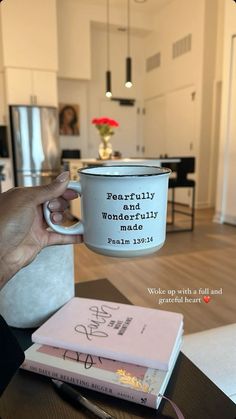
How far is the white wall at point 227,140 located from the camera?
3.68m

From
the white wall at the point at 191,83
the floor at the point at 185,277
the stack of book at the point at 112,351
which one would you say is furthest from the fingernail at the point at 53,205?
the white wall at the point at 191,83

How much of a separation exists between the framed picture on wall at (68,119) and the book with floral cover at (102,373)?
5159 millimetres

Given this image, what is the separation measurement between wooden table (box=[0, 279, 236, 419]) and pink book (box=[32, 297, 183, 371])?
0.16 ft

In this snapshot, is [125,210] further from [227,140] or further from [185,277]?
[227,140]

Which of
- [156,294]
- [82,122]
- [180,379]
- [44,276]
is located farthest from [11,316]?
[82,122]

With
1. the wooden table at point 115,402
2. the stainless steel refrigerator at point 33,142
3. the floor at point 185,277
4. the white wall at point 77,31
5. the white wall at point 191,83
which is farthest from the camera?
the white wall at point 77,31

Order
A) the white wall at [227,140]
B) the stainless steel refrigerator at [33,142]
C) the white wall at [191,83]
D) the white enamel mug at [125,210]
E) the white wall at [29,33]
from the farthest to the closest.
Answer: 1. the white wall at [191,83]
2. the stainless steel refrigerator at [33,142]
3. the white wall at [29,33]
4. the white wall at [227,140]
5. the white enamel mug at [125,210]

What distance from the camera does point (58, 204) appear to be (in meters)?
0.46

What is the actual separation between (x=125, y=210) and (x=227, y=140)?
392 centimetres

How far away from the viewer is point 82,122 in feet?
18.2

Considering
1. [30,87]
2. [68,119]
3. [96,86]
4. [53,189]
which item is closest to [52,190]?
[53,189]

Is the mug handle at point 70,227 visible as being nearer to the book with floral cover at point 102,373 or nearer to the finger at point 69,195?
the finger at point 69,195

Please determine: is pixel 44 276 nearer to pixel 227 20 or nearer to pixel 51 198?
pixel 51 198

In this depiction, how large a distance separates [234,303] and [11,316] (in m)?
1.52
